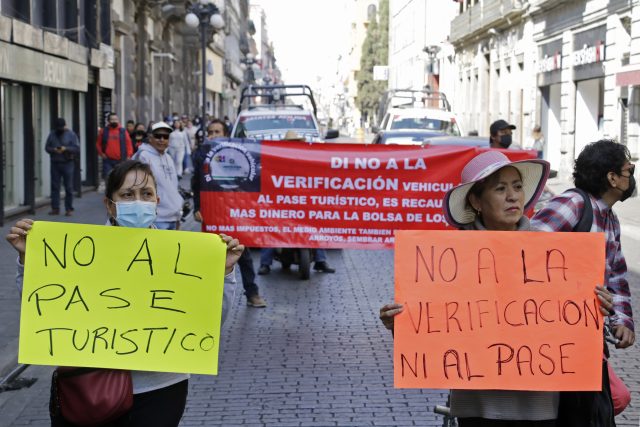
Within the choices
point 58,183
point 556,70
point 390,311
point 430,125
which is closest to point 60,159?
point 58,183

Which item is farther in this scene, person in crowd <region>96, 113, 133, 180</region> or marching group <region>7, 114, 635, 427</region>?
person in crowd <region>96, 113, 133, 180</region>

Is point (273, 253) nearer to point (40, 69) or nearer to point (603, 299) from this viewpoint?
point (40, 69)

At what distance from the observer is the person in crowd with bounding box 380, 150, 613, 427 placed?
3.62 m

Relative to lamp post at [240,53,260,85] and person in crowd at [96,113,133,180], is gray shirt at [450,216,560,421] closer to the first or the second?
person in crowd at [96,113,133,180]

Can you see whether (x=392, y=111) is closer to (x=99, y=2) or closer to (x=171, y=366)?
(x=99, y=2)

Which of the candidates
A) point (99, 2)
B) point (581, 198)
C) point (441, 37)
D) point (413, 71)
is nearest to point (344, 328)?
point (581, 198)

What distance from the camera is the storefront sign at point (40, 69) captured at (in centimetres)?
1681

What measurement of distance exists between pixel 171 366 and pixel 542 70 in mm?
33220

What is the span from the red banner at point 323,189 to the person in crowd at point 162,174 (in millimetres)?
285

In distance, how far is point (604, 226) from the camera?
4.27 metres

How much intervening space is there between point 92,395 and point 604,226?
6.96 feet

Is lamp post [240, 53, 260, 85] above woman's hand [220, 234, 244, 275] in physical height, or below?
above

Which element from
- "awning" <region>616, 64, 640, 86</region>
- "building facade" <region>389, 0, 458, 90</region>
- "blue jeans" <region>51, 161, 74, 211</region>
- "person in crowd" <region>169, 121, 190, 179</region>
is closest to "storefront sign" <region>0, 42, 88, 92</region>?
"blue jeans" <region>51, 161, 74, 211</region>

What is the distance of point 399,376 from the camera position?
3557mm
